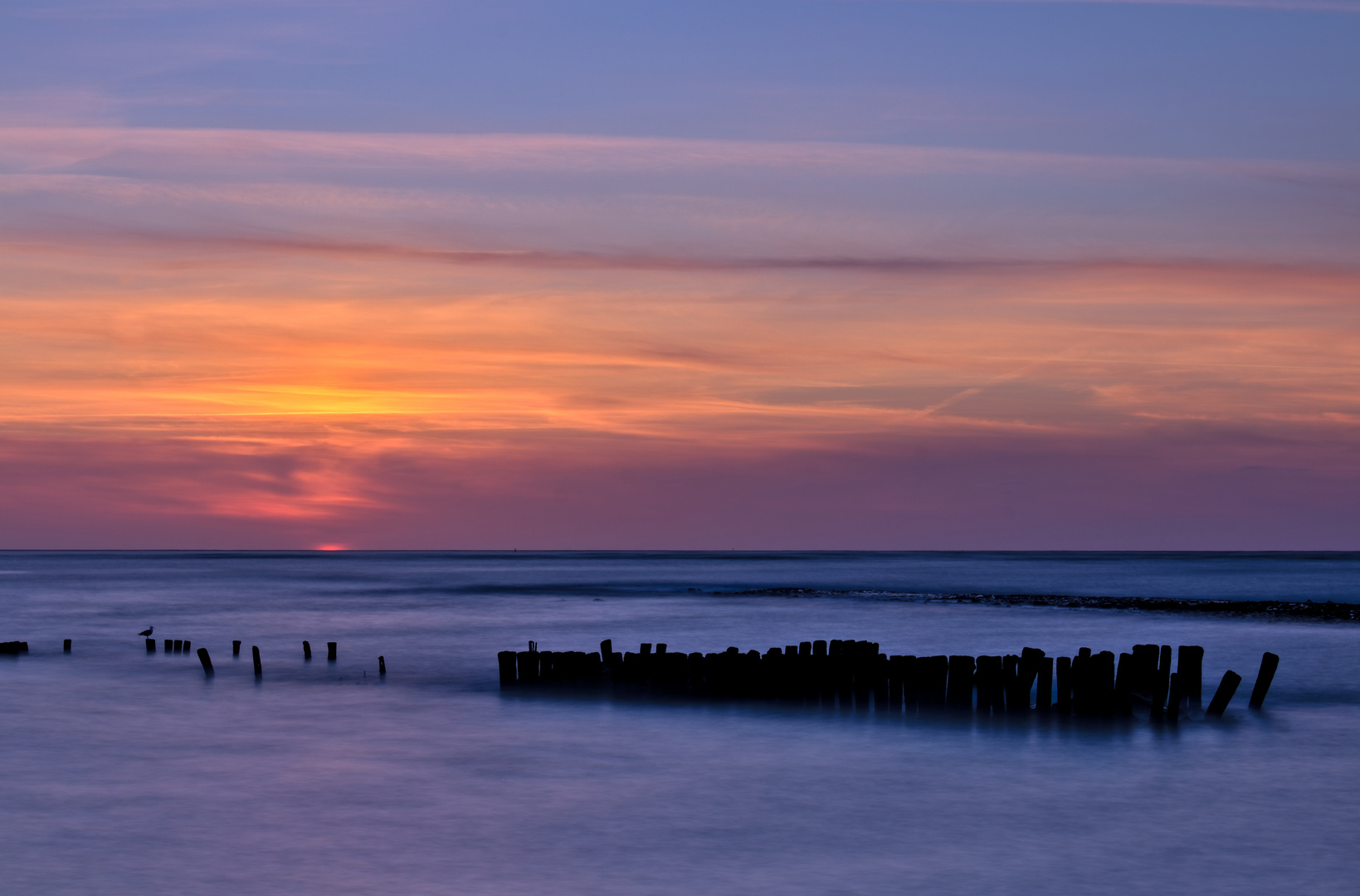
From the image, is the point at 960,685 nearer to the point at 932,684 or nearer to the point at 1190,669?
the point at 932,684

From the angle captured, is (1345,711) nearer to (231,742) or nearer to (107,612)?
Result: (231,742)

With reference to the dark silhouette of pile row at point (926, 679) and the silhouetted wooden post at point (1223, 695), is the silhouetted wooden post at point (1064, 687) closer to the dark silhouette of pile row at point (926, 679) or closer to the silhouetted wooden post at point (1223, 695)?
the dark silhouette of pile row at point (926, 679)

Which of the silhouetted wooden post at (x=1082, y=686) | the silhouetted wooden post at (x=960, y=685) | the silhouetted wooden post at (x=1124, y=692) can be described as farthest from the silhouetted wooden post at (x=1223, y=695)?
the silhouetted wooden post at (x=960, y=685)

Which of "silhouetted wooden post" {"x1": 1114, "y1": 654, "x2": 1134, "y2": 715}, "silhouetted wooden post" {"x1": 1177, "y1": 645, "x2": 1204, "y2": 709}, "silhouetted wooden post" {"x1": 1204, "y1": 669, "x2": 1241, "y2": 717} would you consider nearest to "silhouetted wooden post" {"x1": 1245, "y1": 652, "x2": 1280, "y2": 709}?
"silhouetted wooden post" {"x1": 1204, "y1": 669, "x2": 1241, "y2": 717}

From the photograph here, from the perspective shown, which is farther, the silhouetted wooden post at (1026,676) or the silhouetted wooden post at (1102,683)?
the silhouetted wooden post at (1102,683)

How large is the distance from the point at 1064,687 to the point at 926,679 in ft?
7.62

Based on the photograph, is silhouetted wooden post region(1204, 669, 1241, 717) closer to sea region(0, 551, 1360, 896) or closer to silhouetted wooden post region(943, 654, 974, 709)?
sea region(0, 551, 1360, 896)

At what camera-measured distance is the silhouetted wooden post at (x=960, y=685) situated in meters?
21.9

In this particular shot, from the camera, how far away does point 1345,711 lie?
962 inches

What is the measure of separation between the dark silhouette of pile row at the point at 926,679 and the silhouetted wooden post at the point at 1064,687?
18 millimetres

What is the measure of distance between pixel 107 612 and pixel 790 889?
53676 millimetres

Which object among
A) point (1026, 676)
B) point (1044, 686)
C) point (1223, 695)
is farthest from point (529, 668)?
point (1223, 695)

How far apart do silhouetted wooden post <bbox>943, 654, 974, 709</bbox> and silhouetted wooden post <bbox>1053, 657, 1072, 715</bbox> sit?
1.48 meters

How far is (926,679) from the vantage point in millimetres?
22219
